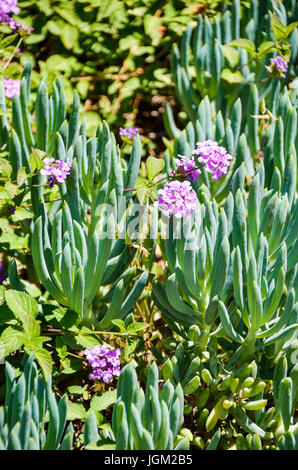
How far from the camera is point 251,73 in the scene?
243 centimetres

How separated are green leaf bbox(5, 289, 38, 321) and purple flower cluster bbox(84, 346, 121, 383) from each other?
0.18 m

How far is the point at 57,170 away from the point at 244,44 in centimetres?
111

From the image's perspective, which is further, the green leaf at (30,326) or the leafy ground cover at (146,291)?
the green leaf at (30,326)

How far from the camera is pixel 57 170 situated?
1.61m

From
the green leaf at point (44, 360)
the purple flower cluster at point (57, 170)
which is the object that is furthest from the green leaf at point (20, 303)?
the purple flower cluster at point (57, 170)

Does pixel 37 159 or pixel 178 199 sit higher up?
pixel 37 159

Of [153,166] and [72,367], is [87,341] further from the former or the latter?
[153,166]

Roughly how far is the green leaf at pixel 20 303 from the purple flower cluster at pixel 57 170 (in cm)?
32

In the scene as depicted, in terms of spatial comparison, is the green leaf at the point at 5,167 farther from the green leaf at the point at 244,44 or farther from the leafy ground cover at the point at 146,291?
the green leaf at the point at 244,44

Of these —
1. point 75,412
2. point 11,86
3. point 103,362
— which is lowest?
point 75,412

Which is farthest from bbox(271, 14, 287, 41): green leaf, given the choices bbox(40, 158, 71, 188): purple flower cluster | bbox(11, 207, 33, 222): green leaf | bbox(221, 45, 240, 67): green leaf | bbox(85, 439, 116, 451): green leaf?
bbox(85, 439, 116, 451): green leaf

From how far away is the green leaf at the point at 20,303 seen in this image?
149 cm

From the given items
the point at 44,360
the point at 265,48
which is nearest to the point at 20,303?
the point at 44,360

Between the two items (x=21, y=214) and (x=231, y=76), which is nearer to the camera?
(x=21, y=214)
